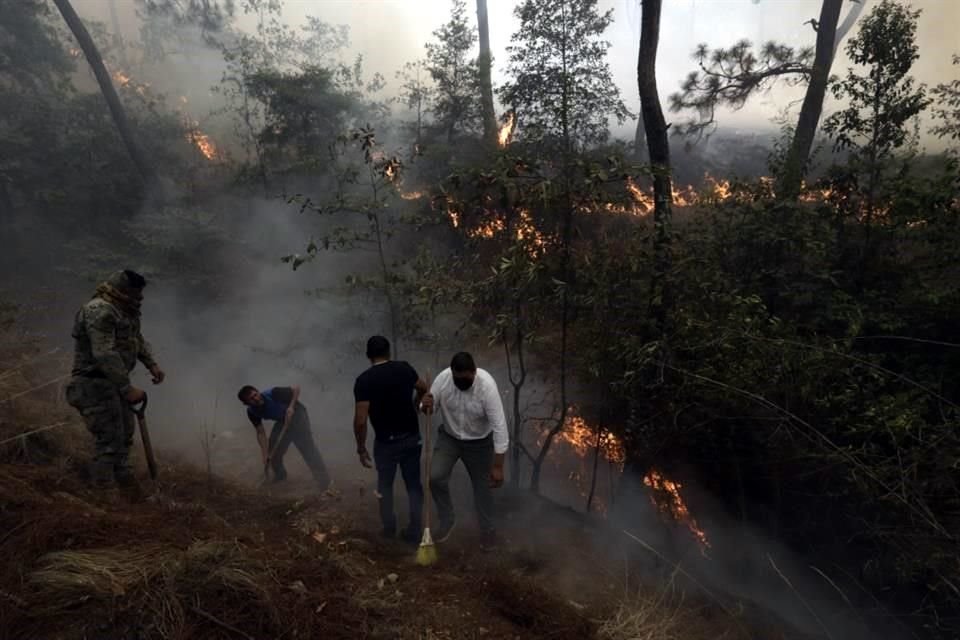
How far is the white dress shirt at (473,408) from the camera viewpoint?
389 cm

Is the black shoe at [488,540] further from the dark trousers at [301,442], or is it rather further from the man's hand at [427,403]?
the dark trousers at [301,442]

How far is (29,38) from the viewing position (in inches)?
490

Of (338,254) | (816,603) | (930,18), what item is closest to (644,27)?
(816,603)

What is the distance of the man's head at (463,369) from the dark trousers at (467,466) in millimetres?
548

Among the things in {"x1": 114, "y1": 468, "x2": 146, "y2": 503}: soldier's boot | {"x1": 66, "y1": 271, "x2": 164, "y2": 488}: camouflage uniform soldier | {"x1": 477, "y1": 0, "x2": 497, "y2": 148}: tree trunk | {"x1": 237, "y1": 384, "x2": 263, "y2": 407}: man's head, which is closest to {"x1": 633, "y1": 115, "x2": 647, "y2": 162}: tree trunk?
{"x1": 477, "y1": 0, "x2": 497, "y2": 148}: tree trunk

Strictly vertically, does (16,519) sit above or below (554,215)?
below

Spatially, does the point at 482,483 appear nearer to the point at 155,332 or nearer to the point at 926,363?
the point at 926,363

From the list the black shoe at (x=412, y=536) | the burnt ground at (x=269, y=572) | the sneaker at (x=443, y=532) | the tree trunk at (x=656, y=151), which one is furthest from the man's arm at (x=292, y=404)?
the tree trunk at (x=656, y=151)

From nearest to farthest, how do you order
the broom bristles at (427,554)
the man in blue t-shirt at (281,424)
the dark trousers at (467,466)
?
the broom bristles at (427,554) → the dark trousers at (467,466) → the man in blue t-shirt at (281,424)

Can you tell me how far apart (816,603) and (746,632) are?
2434mm

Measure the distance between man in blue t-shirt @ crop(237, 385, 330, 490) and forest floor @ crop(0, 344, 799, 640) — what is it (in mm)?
446

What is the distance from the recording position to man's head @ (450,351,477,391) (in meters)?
3.78

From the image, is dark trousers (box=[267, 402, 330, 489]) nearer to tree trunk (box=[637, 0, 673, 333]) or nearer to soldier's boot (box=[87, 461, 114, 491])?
soldier's boot (box=[87, 461, 114, 491])

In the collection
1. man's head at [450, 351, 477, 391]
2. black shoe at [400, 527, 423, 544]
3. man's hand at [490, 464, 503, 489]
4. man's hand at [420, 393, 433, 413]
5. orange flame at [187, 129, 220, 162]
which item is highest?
orange flame at [187, 129, 220, 162]
